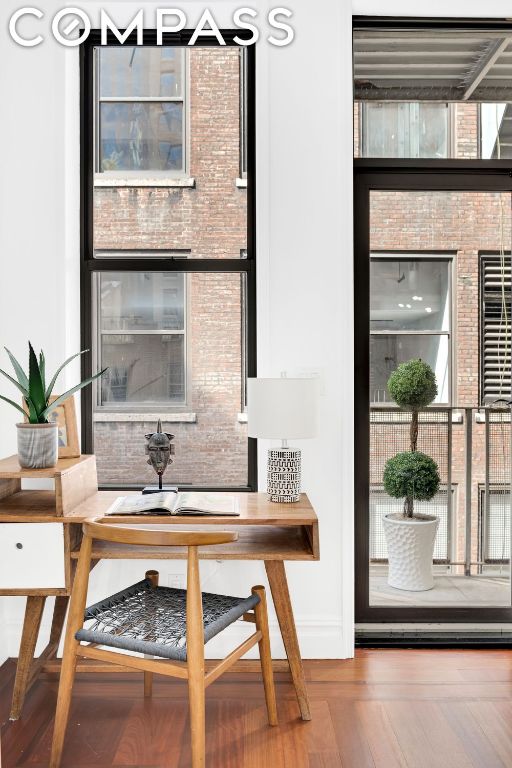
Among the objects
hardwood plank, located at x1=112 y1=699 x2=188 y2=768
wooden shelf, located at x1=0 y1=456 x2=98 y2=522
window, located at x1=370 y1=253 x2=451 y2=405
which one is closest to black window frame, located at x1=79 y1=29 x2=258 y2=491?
wooden shelf, located at x1=0 y1=456 x2=98 y2=522

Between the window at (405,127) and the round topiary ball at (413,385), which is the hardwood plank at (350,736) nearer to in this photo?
the round topiary ball at (413,385)

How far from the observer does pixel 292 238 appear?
9.95ft

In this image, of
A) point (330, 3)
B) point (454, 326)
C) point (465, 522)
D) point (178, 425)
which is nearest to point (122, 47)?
point (330, 3)

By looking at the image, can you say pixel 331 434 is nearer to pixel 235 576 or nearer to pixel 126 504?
pixel 235 576

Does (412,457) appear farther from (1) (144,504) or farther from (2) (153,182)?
(2) (153,182)

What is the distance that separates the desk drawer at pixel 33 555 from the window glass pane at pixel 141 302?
42.7 inches

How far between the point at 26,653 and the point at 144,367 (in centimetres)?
131

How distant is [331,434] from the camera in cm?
304

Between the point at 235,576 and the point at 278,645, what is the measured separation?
0.35m

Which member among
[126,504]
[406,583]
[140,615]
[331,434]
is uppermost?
[331,434]

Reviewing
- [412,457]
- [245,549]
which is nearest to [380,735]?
[245,549]

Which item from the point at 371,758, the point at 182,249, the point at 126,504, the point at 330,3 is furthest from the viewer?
the point at 182,249

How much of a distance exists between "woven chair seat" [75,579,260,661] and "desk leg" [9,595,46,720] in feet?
1.32

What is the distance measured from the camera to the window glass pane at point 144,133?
10.5 feet
